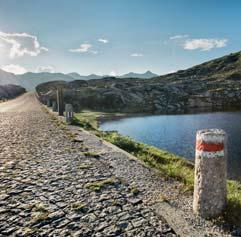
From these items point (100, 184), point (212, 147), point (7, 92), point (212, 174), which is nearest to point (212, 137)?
point (212, 147)

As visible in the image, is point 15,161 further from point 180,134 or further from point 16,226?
point 180,134

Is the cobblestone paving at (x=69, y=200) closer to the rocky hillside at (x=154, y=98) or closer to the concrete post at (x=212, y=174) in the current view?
the concrete post at (x=212, y=174)

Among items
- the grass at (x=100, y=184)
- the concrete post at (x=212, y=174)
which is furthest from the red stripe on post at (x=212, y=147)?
the grass at (x=100, y=184)

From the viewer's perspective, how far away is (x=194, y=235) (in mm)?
5340

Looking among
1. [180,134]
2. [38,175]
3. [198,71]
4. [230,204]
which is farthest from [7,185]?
[198,71]

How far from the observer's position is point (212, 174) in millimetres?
5906

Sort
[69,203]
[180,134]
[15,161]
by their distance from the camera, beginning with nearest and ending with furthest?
1. [69,203]
2. [15,161]
3. [180,134]

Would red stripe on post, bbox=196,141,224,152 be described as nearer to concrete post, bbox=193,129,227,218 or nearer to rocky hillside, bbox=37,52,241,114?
concrete post, bbox=193,129,227,218

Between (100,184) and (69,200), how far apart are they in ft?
4.11

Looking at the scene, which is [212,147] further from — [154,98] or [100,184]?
[154,98]

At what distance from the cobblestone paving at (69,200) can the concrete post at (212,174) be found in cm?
90

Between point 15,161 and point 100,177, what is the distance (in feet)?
12.3

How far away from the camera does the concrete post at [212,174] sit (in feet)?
19.4

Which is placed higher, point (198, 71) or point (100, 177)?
point (198, 71)
